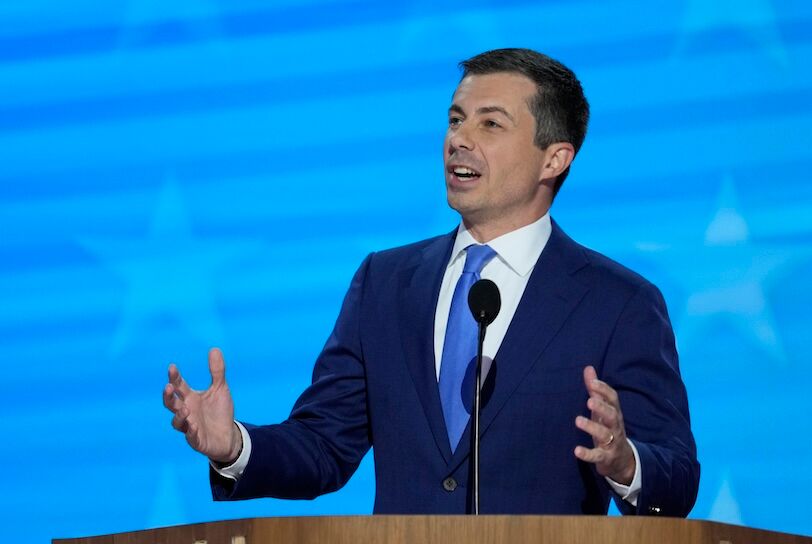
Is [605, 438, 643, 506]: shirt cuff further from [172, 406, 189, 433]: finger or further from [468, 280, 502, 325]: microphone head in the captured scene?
[172, 406, 189, 433]: finger

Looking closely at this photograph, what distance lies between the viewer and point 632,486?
2.20m

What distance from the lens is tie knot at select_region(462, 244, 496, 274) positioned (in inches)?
107

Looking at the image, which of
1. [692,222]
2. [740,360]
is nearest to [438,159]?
[692,222]

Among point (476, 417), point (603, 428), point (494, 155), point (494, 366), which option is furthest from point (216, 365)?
point (494, 155)

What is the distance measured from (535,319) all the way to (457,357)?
0.56 feet

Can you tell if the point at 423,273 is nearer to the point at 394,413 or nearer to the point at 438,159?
the point at 394,413

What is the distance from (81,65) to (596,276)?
1.95 metres

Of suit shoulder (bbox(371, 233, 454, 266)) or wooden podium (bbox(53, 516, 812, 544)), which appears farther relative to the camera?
suit shoulder (bbox(371, 233, 454, 266))

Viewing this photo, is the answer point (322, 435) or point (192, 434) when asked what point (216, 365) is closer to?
point (192, 434)

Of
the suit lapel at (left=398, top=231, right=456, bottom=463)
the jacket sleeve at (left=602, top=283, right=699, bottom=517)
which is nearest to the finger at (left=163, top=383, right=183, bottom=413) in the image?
the suit lapel at (left=398, top=231, right=456, bottom=463)

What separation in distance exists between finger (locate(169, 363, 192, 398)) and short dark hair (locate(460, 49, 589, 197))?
982 millimetres

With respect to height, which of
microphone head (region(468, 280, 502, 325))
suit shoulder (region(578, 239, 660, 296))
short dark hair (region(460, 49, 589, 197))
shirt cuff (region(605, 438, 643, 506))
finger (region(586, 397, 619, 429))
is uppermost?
short dark hair (region(460, 49, 589, 197))

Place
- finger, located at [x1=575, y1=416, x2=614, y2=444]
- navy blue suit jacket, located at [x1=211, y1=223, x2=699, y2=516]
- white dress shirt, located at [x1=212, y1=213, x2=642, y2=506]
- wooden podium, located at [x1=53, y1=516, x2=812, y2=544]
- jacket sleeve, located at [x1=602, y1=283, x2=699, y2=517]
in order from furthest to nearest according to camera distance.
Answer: white dress shirt, located at [x1=212, y1=213, x2=642, y2=506]
navy blue suit jacket, located at [x1=211, y1=223, x2=699, y2=516]
jacket sleeve, located at [x1=602, y1=283, x2=699, y2=517]
finger, located at [x1=575, y1=416, x2=614, y2=444]
wooden podium, located at [x1=53, y1=516, x2=812, y2=544]

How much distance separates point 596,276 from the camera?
106 inches
